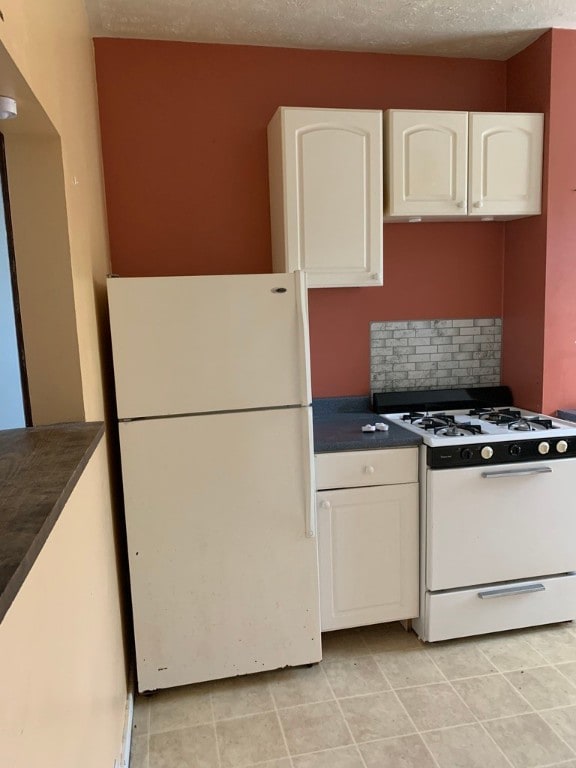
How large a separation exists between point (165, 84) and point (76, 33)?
646 mm

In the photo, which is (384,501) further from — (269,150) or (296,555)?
(269,150)

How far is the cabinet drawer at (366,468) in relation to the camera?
2.27 metres

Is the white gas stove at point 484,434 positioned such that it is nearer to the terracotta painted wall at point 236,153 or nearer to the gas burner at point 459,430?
the gas burner at point 459,430

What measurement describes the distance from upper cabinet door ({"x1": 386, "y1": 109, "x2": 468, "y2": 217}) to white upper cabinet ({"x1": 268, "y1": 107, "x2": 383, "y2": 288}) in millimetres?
88

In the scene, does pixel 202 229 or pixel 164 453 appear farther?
pixel 202 229

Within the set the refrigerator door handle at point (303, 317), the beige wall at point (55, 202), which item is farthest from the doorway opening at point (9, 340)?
the refrigerator door handle at point (303, 317)

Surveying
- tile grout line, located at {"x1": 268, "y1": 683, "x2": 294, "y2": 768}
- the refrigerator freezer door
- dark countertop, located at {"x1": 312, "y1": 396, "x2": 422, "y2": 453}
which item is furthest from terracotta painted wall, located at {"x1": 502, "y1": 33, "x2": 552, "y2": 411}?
tile grout line, located at {"x1": 268, "y1": 683, "x2": 294, "y2": 768}

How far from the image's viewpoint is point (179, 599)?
6.93 feet

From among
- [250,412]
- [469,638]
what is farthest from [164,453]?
[469,638]

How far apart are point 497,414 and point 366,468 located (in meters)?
0.84

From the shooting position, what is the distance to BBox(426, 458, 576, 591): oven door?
2311 millimetres

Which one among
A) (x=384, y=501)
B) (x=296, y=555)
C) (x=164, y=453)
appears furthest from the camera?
(x=384, y=501)

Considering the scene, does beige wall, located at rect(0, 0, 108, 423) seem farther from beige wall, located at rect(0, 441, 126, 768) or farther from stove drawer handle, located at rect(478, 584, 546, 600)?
stove drawer handle, located at rect(478, 584, 546, 600)

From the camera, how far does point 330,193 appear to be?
2.42 m
